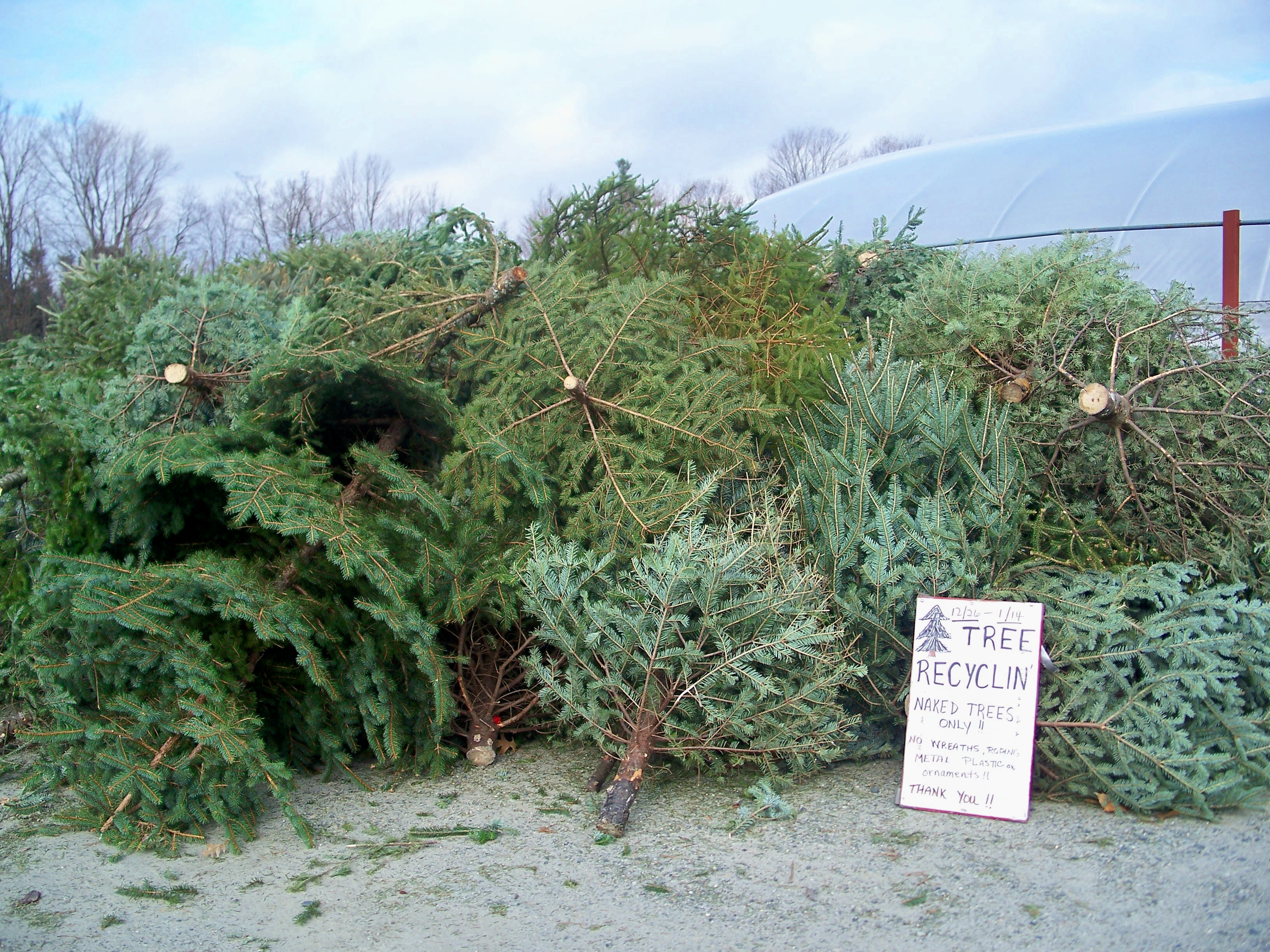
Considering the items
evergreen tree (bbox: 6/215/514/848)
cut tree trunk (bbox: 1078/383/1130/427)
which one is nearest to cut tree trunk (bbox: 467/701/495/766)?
evergreen tree (bbox: 6/215/514/848)

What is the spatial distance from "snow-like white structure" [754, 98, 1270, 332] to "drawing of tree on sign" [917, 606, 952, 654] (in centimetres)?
777

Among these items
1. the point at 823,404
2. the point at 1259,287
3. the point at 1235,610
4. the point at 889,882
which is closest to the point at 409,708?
the point at 889,882

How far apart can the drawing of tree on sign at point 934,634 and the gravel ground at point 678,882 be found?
1.81ft

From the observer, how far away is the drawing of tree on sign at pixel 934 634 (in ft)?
10.9

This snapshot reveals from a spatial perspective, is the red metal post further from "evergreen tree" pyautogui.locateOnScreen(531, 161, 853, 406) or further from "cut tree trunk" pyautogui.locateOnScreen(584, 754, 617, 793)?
"cut tree trunk" pyautogui.locateOnScreen(584, 754, 617, 793)

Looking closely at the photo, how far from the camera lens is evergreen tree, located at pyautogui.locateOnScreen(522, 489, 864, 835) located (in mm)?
3146

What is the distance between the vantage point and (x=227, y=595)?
117 inches

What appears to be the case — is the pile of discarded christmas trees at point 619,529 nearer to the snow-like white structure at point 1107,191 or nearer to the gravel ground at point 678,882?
the gravel ground at point 678,882

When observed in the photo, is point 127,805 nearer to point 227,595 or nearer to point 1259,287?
point 227,595

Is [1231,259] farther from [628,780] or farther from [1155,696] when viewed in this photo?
[628,780]

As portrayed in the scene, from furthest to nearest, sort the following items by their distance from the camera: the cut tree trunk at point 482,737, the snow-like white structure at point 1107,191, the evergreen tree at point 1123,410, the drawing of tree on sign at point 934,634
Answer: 1. the snow-like white structure at point 1107,191
2. the evergreen tree at point 1123,410
3. the cut tree trunk at point 482,737
4. the drawing of tree on sign at point 934,634

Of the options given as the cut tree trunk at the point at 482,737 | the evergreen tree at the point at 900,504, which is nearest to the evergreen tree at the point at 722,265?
the evergreen tree at the point at 900,504

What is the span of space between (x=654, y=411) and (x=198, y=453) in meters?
1.74

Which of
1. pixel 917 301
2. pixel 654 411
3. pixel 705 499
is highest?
pixel 917 301
